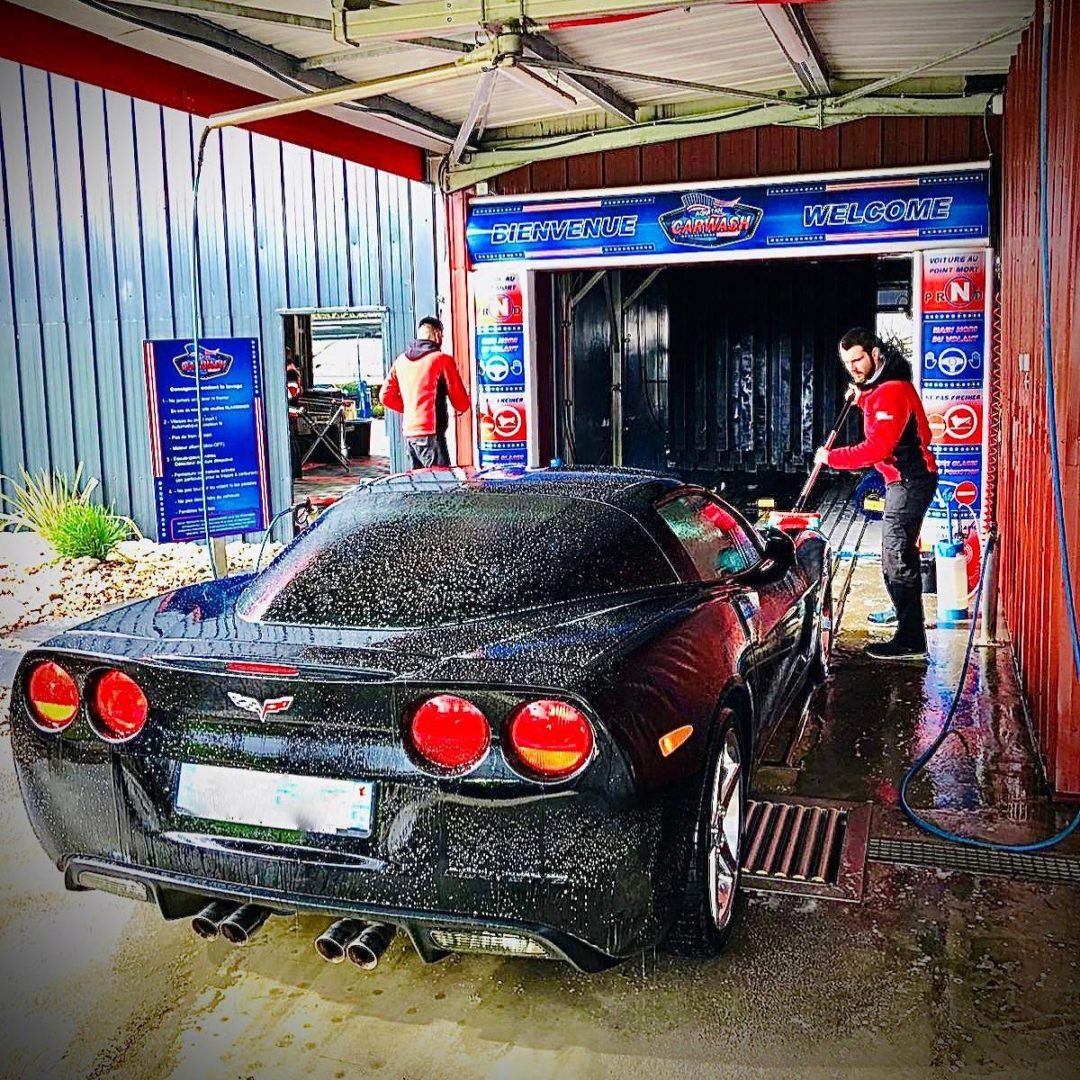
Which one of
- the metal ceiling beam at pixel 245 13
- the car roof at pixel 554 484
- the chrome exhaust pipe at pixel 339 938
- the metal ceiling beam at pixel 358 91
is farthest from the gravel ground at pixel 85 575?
the chrome exhaust pipe at pixel 339 938

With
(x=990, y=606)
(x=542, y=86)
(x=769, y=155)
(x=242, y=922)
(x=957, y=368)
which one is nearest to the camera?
(x=242, y=922)

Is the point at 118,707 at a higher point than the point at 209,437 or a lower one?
lower

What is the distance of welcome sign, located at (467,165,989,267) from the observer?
9219 mm

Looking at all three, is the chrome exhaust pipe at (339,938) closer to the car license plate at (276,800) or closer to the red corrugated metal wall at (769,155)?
the car license plate at (276,800)

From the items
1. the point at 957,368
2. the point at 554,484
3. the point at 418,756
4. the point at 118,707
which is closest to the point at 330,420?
the point at 957,368

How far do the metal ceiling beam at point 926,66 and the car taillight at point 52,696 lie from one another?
6.29 m

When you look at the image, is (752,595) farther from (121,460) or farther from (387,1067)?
(121,460)

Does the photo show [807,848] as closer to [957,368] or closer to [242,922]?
[242,922]

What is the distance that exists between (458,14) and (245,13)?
1.27 m

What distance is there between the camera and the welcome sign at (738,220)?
922cm

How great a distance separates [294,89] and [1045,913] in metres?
6.76

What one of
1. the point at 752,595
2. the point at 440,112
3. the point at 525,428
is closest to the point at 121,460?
the point at 525,428

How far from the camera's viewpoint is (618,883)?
109 inches

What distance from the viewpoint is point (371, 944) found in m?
2.78
